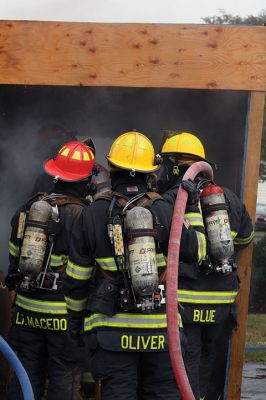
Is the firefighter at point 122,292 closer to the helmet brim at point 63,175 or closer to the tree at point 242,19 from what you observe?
the helmet brim at point 63,175

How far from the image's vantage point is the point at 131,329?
Result: 13.8 ft

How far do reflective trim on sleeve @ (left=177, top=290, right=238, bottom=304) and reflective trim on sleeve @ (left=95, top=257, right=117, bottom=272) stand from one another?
3.59 ft

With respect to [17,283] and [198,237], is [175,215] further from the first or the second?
[17,283]

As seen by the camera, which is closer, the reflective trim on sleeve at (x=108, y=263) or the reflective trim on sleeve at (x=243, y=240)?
the reflective trim on sleeve at (x=108, y=263)

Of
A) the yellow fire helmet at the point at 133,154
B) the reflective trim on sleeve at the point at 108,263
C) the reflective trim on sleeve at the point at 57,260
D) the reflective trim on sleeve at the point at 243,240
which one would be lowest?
the reflective trim on sleeve at the point at 57,260

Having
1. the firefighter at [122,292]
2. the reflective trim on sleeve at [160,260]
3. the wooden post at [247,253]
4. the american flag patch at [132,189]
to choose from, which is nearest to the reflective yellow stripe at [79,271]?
the firefighter at [122,292]

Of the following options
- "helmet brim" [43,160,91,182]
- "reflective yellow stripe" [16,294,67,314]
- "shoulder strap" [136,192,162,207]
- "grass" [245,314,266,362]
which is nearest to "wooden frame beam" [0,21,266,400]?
"helmet brim" [43,160,91,182]

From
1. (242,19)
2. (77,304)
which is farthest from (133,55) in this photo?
(242,19)

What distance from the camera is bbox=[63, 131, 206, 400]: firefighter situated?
4.12m

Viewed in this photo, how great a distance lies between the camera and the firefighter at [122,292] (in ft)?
13.5

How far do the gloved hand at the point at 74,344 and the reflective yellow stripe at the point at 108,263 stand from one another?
0.46m

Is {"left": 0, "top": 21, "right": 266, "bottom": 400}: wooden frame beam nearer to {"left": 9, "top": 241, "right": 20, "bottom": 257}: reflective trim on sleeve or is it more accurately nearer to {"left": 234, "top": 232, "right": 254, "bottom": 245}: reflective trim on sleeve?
Result: {"left": 234, "top": 232, "right": 254, "bottom": 245}: reflective trim on sleeve

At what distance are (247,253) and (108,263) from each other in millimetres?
2111

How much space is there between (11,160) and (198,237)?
3.55 m
